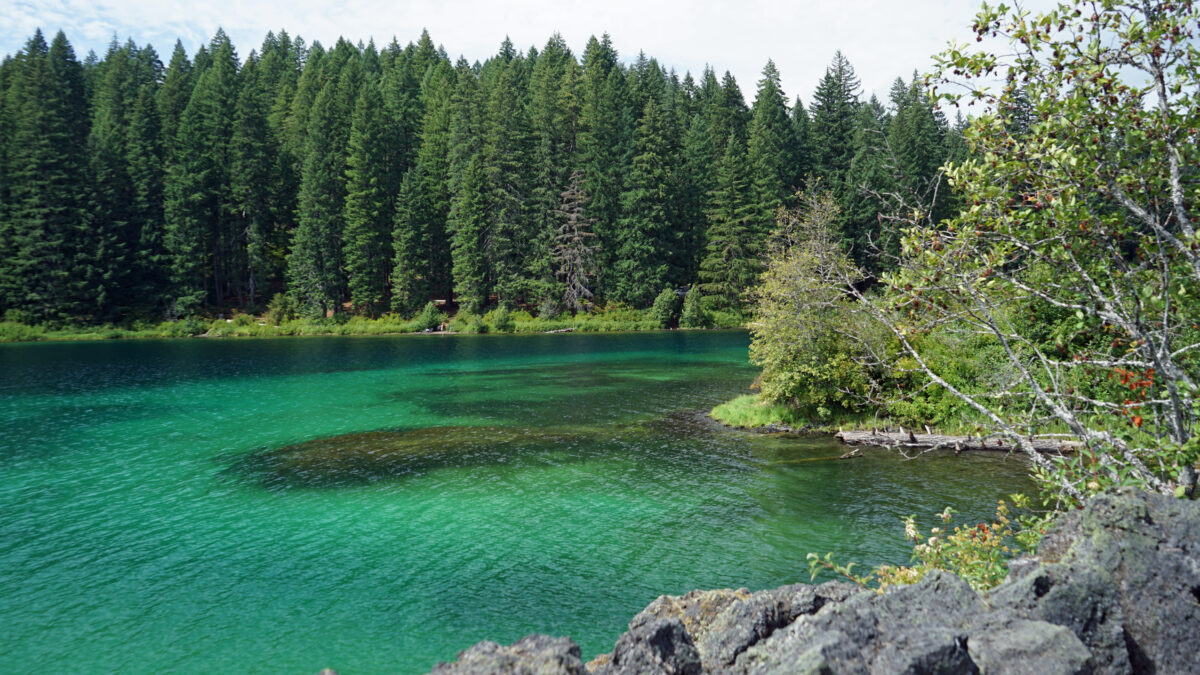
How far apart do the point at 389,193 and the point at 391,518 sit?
77.9 meters

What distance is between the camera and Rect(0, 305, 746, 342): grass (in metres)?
73.4

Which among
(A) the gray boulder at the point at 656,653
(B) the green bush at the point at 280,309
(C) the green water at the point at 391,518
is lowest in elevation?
(C) the green water at the point at 391,518

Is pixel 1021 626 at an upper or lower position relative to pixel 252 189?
lower

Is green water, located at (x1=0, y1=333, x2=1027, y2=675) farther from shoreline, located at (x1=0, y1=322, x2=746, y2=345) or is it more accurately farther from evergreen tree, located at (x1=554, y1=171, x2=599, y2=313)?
evergreen tree, located at (x1=554, y1=171, x2=599, y2=313)

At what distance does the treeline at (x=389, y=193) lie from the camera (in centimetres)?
7644

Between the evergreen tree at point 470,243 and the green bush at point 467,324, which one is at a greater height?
the evergreen tree at point 470,243

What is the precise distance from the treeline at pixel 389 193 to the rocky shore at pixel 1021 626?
72.6 m

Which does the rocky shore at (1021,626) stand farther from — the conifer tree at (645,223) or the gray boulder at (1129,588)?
the conifer tree at (645,223)

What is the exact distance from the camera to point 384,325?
3081 inches

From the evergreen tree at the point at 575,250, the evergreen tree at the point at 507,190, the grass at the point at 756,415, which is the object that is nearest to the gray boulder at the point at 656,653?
the grass at the point at 756,415

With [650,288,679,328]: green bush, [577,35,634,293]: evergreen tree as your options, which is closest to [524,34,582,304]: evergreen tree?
[577,35,634,293]: evergreen tree

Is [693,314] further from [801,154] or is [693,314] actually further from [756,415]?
[756,415]

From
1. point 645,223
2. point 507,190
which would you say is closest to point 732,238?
point 645,223

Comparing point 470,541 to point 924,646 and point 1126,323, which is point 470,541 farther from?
point 1126,323
